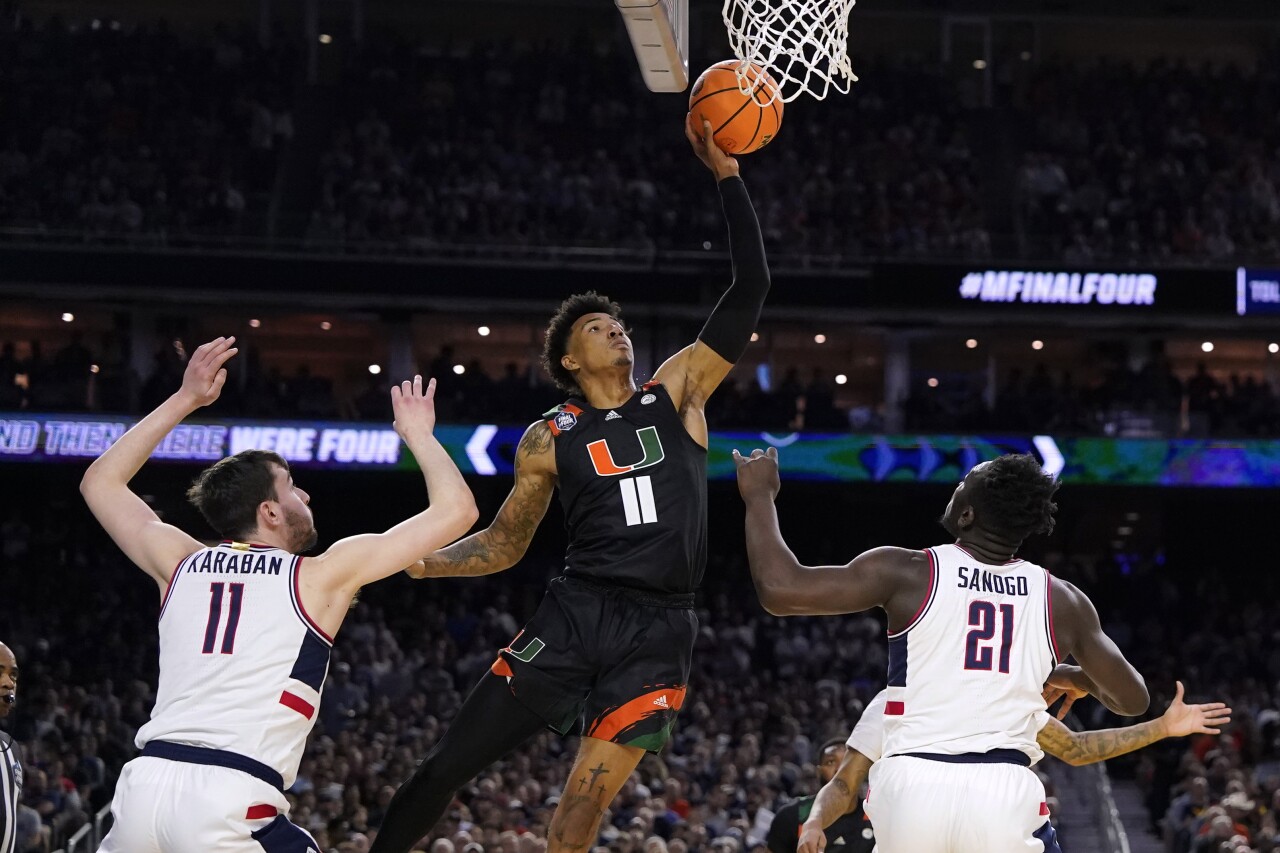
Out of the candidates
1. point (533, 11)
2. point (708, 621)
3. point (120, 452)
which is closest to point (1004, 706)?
point (120, 452)

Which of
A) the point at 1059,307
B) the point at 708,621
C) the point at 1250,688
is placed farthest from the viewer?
A: the point at 1059,307

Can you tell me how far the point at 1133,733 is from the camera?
5238mm

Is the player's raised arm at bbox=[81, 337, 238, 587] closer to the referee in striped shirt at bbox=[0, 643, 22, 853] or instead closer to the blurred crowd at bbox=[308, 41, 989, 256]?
the referee in striped shirt at bbox=[0, 643, 22, 853]

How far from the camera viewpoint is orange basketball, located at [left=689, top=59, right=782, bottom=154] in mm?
6109

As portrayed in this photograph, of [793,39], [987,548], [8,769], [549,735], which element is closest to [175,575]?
[987,548]

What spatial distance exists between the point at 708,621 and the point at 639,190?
22.2 feet

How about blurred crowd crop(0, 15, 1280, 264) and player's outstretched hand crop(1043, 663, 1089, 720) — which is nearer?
player's outstretched hand crop(1043, 663, 1089, 720)

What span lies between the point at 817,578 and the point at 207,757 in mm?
1827

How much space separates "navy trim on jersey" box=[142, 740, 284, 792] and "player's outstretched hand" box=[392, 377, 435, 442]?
1.02 metres

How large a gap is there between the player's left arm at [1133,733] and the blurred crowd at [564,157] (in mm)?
17773

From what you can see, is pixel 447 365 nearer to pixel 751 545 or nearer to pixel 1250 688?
→ pixel 1250 688

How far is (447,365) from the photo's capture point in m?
23.4

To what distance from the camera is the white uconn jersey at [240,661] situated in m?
4.45

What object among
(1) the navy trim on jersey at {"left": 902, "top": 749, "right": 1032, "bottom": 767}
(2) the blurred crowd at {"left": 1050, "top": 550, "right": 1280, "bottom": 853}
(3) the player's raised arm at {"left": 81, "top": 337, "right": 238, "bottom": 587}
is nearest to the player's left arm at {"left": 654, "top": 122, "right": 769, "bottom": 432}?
(1) the navy trim on jersey at {"left": 902, "top": 749, "right": 1032, "bottom": 767}
